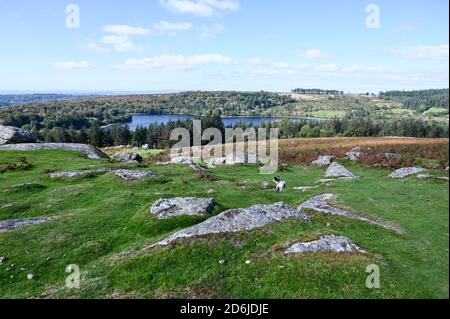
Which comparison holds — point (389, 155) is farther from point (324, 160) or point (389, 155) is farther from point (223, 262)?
point (223, 262)

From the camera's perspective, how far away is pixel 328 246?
1709 centimetres

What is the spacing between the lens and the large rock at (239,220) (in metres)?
19.2

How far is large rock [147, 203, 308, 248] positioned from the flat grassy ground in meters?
0.66

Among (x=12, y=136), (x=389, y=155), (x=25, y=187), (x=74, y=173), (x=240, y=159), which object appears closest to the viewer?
(x=25, y=187)

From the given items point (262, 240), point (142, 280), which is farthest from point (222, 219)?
point (142, 280)

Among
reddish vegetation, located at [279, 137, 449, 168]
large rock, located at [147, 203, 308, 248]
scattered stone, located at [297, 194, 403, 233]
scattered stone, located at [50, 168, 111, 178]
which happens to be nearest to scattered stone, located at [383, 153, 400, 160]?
reddish vegetation, located at [279, 137, 449, 168]

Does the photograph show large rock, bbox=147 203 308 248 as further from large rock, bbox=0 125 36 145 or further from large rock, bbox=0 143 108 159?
large rock, bbox=0 125 36 145

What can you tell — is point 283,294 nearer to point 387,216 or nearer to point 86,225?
point 387,216

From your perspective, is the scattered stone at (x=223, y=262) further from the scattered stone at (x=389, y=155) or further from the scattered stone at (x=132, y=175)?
the scattered stone at (x=389, y=155)

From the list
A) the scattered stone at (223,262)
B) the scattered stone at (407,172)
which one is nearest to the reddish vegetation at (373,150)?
the scattered stone at (407,172)

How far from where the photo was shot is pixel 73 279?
1650 centimetres

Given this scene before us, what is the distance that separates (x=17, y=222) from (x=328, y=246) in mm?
20714

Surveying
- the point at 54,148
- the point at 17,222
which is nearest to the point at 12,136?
the point at 54,148

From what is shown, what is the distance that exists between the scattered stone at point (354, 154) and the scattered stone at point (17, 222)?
42963 mm
